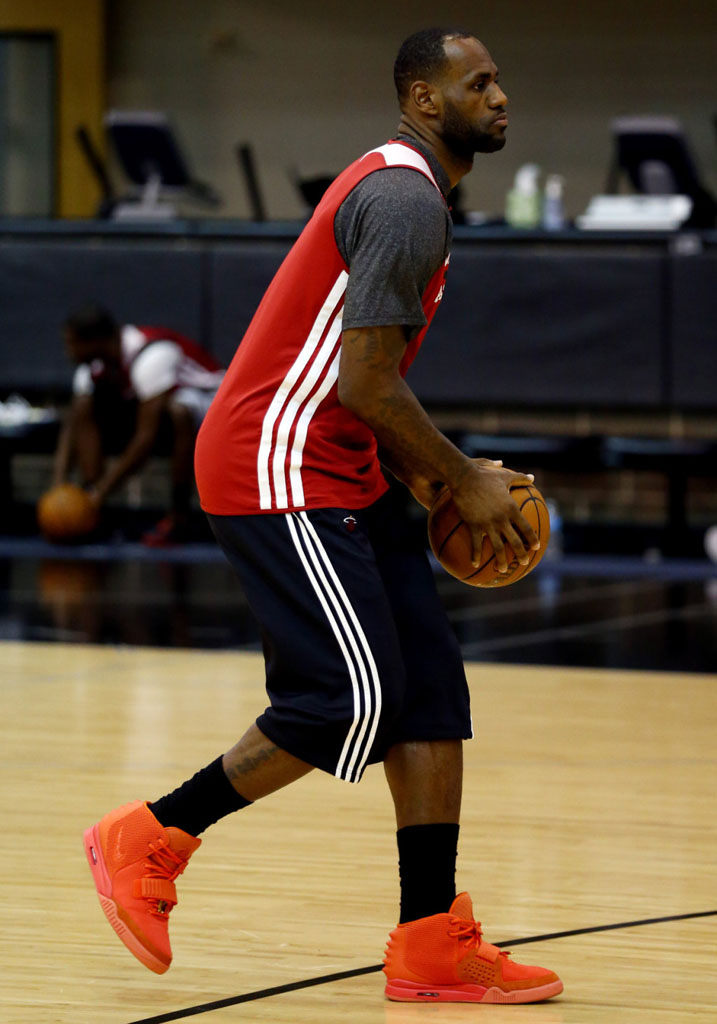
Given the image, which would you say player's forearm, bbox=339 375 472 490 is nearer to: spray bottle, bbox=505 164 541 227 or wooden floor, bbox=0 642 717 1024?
wooden floor, bbox=0 642 717 1024

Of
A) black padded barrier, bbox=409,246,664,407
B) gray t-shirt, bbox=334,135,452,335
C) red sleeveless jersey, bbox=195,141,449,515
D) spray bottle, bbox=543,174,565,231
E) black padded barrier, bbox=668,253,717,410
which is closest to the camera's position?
gray t-shirt, bbox=334,135,452,335

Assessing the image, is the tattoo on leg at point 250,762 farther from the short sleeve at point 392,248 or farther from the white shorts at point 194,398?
the white shorts at point 194,398

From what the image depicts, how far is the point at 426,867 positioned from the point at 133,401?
19.9 ft

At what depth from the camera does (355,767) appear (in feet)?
7.16

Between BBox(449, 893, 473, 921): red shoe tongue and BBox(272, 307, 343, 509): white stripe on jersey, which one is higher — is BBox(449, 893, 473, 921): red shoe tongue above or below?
below

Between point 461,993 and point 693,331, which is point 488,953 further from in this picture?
point 693,331

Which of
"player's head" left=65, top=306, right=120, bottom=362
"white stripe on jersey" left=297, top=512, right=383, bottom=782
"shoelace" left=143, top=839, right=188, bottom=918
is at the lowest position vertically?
"shoelace" left=143, top=839, right=188, bottom=918

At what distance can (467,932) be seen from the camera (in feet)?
7.30

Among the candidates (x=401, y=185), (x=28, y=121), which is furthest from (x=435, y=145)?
(x=28, y=121)

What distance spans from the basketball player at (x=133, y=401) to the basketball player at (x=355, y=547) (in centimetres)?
566

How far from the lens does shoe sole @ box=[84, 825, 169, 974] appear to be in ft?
7.22

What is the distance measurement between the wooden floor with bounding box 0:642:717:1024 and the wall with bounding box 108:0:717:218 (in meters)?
7.73

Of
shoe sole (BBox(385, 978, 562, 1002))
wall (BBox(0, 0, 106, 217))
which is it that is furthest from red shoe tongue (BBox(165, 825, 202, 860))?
wall (BBox(0, 0, 106, 217))

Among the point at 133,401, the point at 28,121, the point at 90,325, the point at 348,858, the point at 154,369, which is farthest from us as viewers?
the point at 28,121
